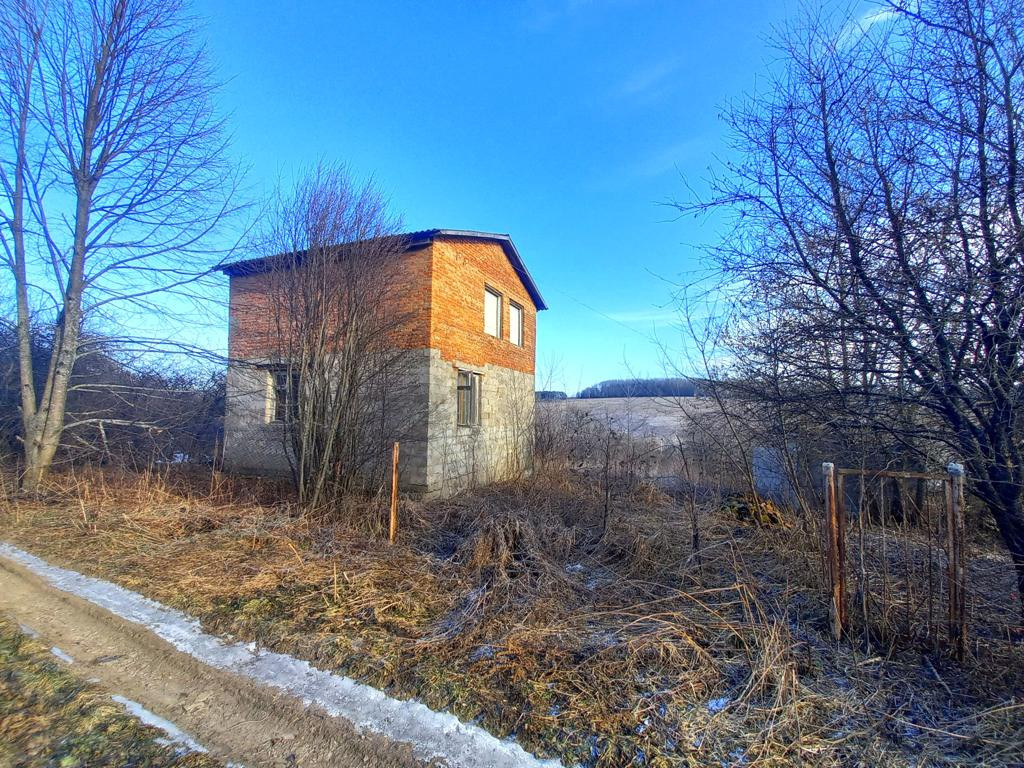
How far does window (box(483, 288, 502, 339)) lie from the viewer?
11.1 metres

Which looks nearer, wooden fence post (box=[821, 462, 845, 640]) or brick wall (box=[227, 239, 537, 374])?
wooden fence post (box=[821, 462, 845, 640])

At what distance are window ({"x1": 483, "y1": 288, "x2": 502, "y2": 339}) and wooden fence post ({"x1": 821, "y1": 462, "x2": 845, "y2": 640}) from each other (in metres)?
8.48

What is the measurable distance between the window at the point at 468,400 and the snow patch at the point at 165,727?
23.9 feet

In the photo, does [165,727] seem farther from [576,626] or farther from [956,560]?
[956,560]

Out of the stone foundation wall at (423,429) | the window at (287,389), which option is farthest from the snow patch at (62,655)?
the window at (287,389)

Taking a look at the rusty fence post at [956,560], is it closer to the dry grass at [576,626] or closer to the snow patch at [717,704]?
the dry grass at [576,626]

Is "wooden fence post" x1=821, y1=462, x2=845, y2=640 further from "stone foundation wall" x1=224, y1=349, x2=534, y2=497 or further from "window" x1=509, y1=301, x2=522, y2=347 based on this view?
"window" x1=509, y1=301, x2=522, y2=347

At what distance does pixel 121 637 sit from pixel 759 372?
5995 millimetres

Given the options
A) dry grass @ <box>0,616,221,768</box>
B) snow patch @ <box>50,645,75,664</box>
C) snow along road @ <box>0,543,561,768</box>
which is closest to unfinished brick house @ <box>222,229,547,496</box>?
snow along road @ <box>0,543,561,768</box>

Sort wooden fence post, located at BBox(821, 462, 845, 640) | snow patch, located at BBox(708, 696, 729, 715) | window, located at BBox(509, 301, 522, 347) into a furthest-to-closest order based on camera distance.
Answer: window, located at BBox(509, 301, 522, 347)
wooden fence post, located at BBox(821, 462, 845, 640)
snow patch, located at BBox(708, 696, 729, 715)

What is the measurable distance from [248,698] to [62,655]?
1.57m

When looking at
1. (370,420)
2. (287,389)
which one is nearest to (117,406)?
(287,389)

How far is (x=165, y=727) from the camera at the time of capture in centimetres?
237

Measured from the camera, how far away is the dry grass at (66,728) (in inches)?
84.0
